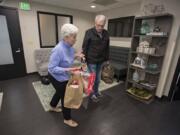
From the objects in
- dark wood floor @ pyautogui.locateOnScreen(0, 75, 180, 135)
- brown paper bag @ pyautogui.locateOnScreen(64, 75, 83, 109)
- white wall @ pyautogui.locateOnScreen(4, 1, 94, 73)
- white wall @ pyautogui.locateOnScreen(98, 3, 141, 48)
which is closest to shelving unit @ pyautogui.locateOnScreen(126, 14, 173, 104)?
dark wood floor @ pyautogui.locateOnScreen(0, 75, 180, 135)

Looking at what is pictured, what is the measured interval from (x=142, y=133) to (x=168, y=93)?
4.42ft

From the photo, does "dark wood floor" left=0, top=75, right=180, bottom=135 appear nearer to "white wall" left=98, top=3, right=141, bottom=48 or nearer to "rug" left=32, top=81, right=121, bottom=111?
"rug" left=32, top=81, right=121, bottom=111

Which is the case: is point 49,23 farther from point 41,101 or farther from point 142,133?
point 142,133

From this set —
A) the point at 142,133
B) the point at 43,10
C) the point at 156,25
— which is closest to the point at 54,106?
the point at 142,133

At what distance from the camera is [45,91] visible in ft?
8.99

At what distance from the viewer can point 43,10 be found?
372 cm

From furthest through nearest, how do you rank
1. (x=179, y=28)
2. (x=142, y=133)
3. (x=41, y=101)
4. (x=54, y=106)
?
(x=41, y=101) < (x=179, y=28) < (x=54, y=106) < (x=142, y=133)

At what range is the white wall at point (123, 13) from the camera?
11.4 feet

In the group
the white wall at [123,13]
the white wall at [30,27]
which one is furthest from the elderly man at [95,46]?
the white wall at [30,27]

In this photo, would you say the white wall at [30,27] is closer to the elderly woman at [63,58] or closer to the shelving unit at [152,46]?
the elderly woman at [63,58]

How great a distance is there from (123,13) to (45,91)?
11.8ft

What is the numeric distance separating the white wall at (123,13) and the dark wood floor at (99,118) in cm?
217

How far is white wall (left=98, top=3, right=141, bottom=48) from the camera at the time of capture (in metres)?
3.47

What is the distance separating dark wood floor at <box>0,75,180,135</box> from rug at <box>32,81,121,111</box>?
0.33ft
